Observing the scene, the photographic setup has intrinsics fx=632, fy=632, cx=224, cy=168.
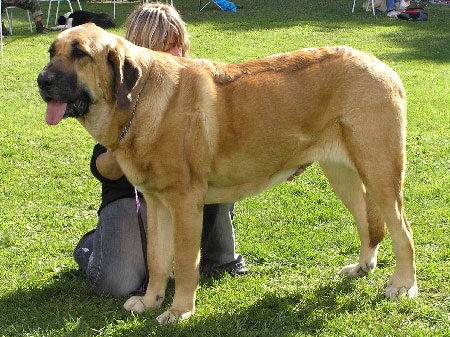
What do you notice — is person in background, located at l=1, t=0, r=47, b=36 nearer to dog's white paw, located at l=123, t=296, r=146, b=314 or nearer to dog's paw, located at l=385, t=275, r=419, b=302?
dog's white paw, located at l=123, t=296, r=146, b=314

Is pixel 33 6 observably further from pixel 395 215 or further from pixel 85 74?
pixel 395 215

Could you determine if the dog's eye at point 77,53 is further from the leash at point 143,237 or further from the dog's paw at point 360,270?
the dog's paw at point 360,270

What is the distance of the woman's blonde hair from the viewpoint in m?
3.88

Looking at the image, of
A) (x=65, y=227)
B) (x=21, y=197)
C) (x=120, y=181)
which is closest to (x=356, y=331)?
(x=120, y=181)

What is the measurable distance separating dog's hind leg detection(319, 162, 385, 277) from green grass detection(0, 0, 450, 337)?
91 millimetres

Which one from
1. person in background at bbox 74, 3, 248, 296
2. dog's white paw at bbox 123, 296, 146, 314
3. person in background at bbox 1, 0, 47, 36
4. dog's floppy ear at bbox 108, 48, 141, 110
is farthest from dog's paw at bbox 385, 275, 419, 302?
person in background at bbox 1, 0, 47, 36

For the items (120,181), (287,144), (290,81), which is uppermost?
(290,81)

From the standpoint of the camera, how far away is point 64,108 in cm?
317

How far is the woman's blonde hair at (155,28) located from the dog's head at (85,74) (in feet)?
2.02

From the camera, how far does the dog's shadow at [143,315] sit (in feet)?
11.1

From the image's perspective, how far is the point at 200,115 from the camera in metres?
3.35

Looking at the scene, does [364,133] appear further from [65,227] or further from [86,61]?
[65,227]

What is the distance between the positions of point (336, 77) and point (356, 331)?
1354mm

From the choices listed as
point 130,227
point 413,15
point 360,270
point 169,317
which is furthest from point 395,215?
point 413,15
